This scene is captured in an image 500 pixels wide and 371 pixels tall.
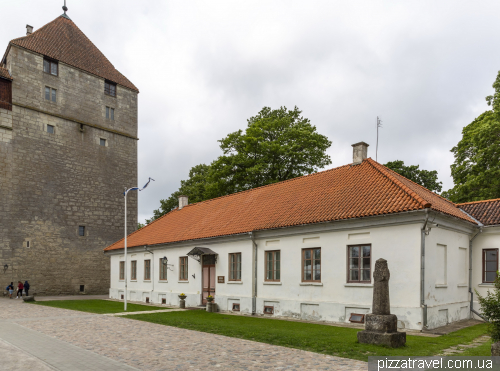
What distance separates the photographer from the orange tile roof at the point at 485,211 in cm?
1769

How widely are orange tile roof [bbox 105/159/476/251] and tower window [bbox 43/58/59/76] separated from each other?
17.4m

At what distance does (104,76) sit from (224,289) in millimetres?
26628

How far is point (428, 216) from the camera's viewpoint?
14.1 metres

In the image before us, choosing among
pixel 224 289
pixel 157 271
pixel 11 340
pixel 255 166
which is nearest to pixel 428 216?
pixel 224 289

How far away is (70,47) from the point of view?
126ft

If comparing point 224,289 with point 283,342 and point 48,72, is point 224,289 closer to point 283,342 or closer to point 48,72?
point 283,342

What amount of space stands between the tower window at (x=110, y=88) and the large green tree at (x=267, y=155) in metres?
11.5

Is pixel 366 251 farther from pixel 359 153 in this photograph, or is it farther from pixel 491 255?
pixel 359 153

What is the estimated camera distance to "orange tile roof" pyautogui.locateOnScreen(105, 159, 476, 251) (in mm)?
15914

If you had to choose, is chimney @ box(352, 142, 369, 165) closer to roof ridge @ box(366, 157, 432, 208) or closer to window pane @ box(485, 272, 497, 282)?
roof ridge @ box(366, 157, 432, 208)

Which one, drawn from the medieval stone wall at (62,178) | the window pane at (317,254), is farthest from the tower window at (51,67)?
the window pane at (317,254)

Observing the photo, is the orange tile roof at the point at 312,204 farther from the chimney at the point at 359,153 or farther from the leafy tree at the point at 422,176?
the leafy tree at the point at 422,176

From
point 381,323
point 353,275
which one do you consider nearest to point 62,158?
point 353,275

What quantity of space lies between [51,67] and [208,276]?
24257 mm
